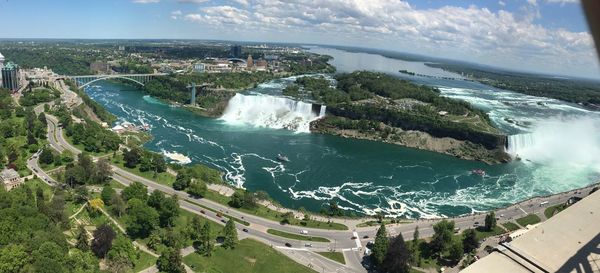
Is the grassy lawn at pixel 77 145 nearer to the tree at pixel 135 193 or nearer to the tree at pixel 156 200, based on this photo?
the tree at pixel 135 193

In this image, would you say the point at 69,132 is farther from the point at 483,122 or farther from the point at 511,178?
the point at 483,122

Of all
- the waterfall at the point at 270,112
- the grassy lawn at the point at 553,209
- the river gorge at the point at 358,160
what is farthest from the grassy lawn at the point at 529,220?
the waterfall at the point at 270,112

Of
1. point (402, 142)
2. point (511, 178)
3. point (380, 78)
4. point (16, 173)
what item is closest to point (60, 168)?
point (16, 173)

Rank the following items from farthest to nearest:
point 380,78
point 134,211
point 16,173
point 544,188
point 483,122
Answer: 1. point 380,78
2. point 483,122
3. point 544,188
4. point 16,173
5. point 134,211

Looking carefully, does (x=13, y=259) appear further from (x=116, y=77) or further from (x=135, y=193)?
(x=116, y=77)

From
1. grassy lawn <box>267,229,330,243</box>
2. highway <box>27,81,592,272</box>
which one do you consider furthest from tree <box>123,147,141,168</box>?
grassy lawn <box>267,229,330,243</box>

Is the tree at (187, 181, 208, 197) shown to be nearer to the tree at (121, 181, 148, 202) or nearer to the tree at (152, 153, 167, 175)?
the tree at (121, 181, 148, 202)
